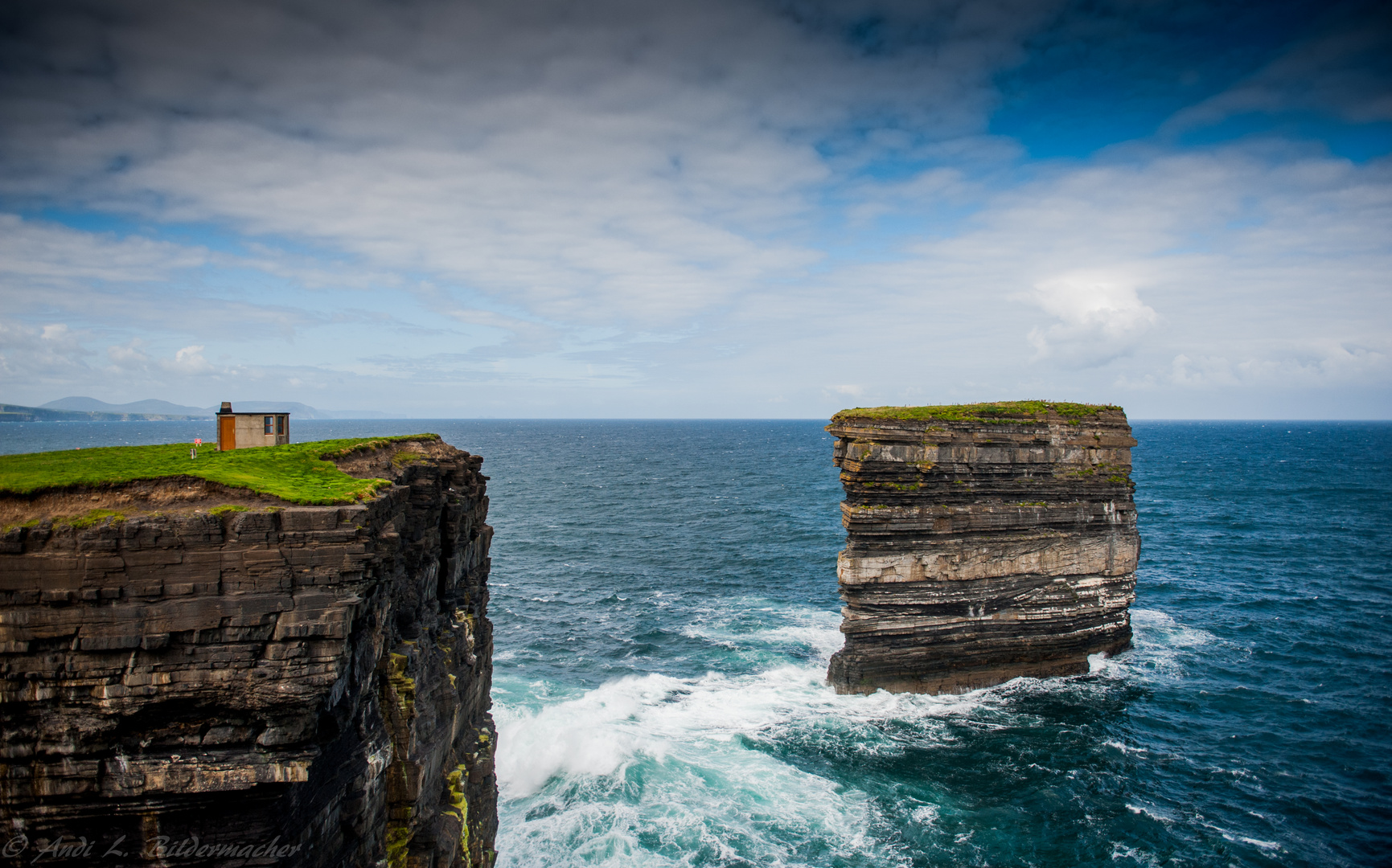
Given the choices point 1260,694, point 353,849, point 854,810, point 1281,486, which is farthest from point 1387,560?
A: point 353,849

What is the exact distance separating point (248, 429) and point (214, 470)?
29.5 feet

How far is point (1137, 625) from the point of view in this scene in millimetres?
40531

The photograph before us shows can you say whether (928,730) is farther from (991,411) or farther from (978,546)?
(991,411)

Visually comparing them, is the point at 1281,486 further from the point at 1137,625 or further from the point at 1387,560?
the point at 1137,625

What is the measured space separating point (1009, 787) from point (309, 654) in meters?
25.0

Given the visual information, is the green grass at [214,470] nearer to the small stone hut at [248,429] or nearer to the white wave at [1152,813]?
the small stone hut at [248,429]

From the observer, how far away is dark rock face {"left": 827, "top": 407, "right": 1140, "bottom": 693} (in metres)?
32.0

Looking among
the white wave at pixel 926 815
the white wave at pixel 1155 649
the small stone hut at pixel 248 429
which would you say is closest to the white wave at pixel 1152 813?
the white wave at pixel 926 815

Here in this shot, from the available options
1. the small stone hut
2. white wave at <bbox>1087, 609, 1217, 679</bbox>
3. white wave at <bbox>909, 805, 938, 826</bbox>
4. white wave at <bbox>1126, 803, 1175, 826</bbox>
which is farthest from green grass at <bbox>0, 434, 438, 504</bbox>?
white wave at <bbox>1087, 609, 1217, 679</bbox>

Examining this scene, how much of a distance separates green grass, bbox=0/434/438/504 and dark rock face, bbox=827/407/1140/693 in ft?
76.3

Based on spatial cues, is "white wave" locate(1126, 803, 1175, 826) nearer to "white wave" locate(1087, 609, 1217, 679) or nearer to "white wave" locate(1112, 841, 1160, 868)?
"white wave" locate(1112, 841, 1160, 868)

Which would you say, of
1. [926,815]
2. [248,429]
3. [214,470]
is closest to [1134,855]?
[926,815]

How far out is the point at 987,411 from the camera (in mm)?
33250

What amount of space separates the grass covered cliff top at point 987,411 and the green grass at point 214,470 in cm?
2361
